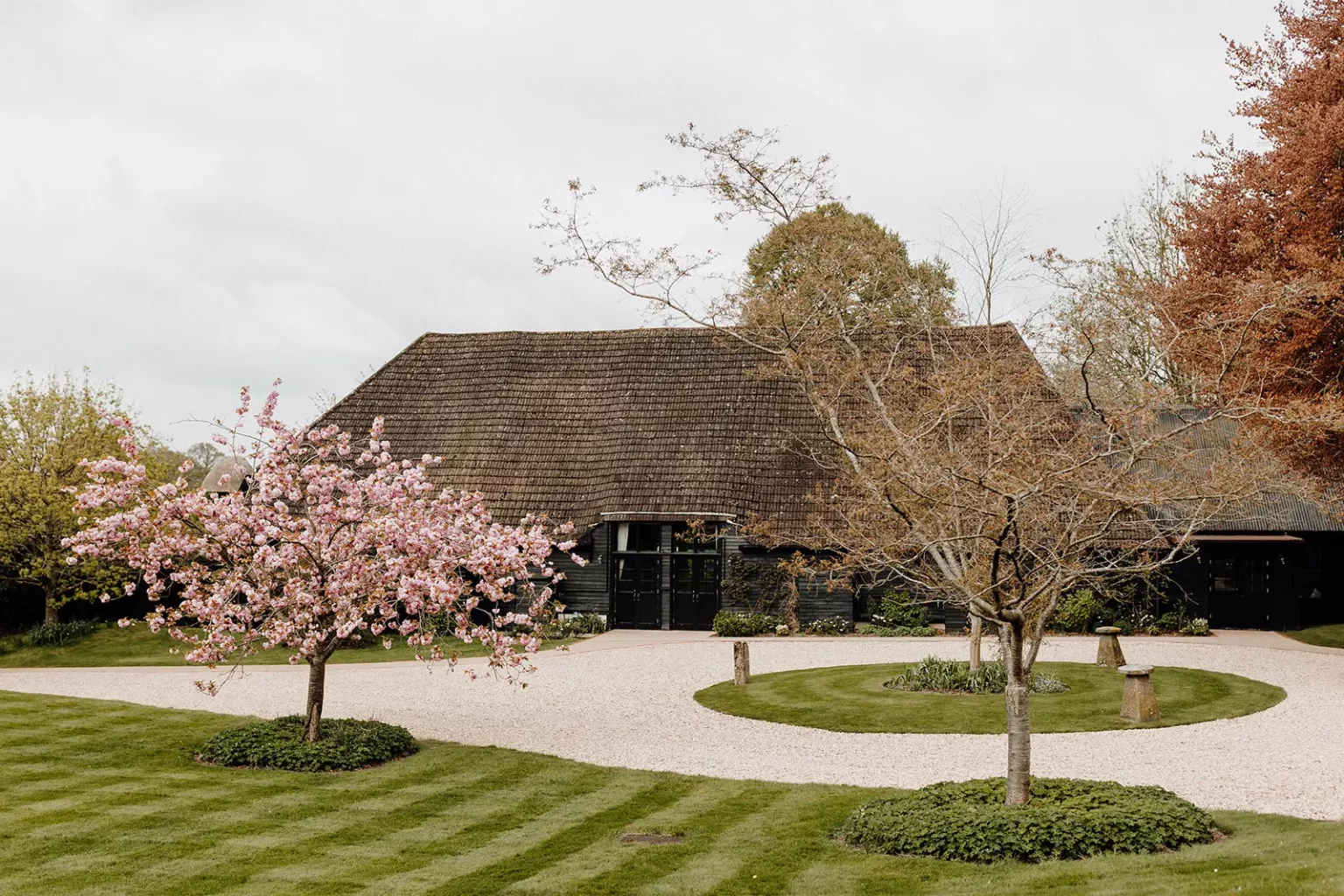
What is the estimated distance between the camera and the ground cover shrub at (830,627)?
30094 millimetres

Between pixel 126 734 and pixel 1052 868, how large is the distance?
13019mm

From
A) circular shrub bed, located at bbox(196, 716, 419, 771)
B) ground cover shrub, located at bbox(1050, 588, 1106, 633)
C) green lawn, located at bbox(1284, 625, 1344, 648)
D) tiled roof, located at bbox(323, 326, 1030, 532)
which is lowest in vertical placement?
circular shrub bed, located at bbox(196, 716, 419, 771)

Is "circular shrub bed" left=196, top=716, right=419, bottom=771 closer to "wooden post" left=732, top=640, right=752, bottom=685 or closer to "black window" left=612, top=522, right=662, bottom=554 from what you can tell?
"wooden post" left=732, top=640, right=752, bottom=685

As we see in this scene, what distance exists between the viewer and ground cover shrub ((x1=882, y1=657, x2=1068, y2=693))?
20000 millimetres

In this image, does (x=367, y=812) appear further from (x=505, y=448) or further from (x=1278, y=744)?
(x=505, y=448)

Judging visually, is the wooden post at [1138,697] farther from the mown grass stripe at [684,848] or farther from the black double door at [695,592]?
the black double door at [695,592]

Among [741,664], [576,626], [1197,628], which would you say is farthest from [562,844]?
[1197,628]

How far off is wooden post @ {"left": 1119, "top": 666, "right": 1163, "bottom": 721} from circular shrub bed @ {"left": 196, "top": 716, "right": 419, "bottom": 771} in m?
10.6

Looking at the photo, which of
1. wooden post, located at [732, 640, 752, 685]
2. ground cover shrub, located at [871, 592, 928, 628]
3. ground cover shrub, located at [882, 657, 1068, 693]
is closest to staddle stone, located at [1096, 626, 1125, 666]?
ground cover shrub, located at [882, 657, 1068, 693]

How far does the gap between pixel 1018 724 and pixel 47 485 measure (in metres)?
27.4

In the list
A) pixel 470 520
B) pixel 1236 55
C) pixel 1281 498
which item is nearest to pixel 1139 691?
pixel 470 520

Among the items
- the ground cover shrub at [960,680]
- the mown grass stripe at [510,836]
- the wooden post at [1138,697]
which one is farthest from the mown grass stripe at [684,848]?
the ground cover shrub at [960,680]

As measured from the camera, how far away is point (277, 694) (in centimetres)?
2105

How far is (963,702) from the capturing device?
62.2 ft
